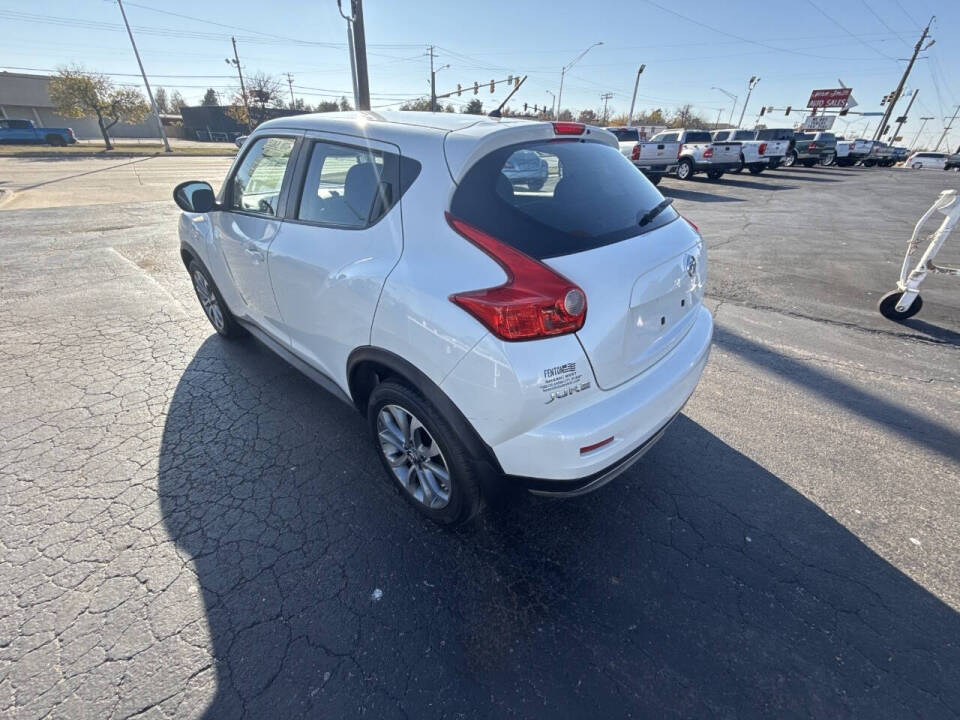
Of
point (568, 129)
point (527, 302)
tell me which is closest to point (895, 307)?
point (568, 129)

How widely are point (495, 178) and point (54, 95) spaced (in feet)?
171

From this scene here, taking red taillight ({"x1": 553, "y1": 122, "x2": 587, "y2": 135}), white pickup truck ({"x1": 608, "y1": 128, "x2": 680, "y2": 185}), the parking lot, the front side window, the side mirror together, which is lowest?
the parking lot

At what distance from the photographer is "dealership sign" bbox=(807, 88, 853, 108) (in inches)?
2024

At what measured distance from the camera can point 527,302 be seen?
5.19 feet

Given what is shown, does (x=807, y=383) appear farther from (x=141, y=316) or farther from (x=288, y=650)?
(x=141, y=316)

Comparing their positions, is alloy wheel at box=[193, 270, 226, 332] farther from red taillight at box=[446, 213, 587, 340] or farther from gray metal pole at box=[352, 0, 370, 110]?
gray metal pole at box=[352, 0, 370, 110]

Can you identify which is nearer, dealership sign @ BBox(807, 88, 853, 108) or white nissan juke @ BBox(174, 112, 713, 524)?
white nissan juke @ BBox(174, 112, 713, 524)

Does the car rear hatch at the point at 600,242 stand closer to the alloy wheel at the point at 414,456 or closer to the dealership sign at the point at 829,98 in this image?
the alloy wheel at the point at 414,456

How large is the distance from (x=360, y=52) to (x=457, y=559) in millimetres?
14874

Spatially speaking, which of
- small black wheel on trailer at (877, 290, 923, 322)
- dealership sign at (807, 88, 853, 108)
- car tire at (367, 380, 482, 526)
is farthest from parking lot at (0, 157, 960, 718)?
dealership sign at (807, 88, 853, 108)

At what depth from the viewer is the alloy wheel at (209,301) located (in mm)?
3945

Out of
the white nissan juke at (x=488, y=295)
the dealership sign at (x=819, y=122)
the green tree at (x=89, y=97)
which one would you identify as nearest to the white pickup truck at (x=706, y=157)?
the white nissan juke at (x=488, y=295)

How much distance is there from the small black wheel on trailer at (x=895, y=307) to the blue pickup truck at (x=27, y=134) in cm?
5030

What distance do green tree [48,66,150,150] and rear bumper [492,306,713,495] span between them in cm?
4888
